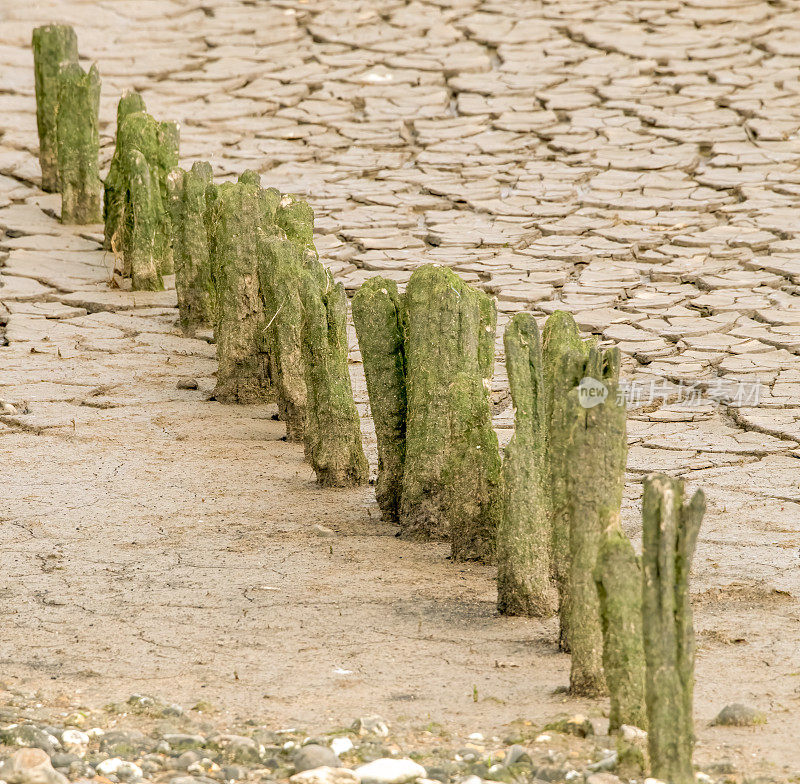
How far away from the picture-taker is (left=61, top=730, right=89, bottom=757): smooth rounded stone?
3.31 metres

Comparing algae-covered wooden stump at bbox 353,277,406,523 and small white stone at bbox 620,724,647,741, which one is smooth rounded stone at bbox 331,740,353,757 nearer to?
small white stone at bbox 620,724,647,741

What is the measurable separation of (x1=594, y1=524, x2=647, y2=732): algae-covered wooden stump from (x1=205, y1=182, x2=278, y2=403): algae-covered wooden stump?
3.11 m

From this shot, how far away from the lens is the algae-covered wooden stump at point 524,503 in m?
4.23

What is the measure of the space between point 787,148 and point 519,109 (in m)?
1.88

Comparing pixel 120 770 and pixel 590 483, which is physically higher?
pixel 590 483

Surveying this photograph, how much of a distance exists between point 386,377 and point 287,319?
2.83 feet

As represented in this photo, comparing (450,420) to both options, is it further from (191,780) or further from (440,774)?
(191,780)

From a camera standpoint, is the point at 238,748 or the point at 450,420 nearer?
the point at 238,748

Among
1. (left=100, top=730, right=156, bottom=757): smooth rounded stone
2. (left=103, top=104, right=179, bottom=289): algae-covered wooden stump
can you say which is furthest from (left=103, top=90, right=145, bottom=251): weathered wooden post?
(left=100, top=730, right=156, bottom=757): smooth rounded stone

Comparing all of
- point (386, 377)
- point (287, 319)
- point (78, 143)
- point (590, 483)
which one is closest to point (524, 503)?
point (590, 483)

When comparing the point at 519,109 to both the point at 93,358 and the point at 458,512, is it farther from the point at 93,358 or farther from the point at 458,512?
the point at 458,512

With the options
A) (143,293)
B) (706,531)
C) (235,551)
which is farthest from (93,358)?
(706,531)

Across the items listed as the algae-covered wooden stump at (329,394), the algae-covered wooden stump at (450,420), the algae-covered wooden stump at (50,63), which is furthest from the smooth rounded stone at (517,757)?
the algae-covered wooden stump at (50,63)

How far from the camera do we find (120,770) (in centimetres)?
323
